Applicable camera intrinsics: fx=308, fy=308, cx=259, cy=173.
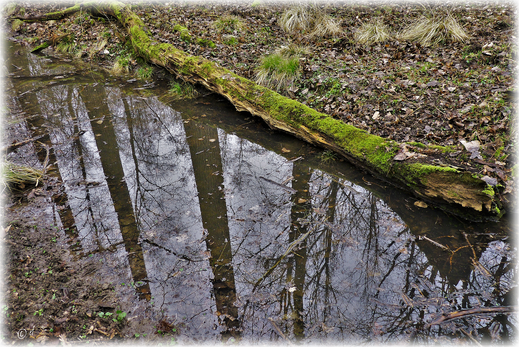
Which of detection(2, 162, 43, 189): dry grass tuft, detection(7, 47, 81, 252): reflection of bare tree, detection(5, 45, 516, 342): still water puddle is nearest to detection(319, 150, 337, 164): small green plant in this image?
detection(5, 45, 516, 342): still water puddle

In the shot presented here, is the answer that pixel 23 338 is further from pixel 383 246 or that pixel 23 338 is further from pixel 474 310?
pixel 474 310

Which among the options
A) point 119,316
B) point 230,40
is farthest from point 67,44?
point 119,316

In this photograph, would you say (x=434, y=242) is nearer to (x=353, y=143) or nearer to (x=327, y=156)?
(x=353, y=143)

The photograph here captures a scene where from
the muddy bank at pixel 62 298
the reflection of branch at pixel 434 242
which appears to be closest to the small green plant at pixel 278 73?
the reflection of branch at pixel 434 242

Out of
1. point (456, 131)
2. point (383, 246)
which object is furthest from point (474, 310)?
point (456, 131)

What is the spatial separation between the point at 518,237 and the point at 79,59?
10.9 meters

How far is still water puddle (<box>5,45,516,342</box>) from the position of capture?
8.45 ft

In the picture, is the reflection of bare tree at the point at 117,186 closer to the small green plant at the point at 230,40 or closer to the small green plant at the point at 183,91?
the small green plant at the point at 183,91

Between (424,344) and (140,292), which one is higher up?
(140,292)

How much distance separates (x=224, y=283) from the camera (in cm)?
287

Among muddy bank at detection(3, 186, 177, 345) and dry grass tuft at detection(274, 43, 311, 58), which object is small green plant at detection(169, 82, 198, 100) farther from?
muddy bank at detection(3, 186, 177, 345)

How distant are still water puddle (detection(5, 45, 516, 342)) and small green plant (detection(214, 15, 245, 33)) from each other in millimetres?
4569

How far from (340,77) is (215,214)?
13.0ft

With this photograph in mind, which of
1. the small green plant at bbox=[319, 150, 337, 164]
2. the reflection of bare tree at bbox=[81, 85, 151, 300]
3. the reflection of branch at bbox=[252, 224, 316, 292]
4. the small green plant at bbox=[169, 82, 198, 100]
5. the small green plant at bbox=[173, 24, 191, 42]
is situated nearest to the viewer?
the reflection of branch at bbox=[252, 224, 316, 292]
